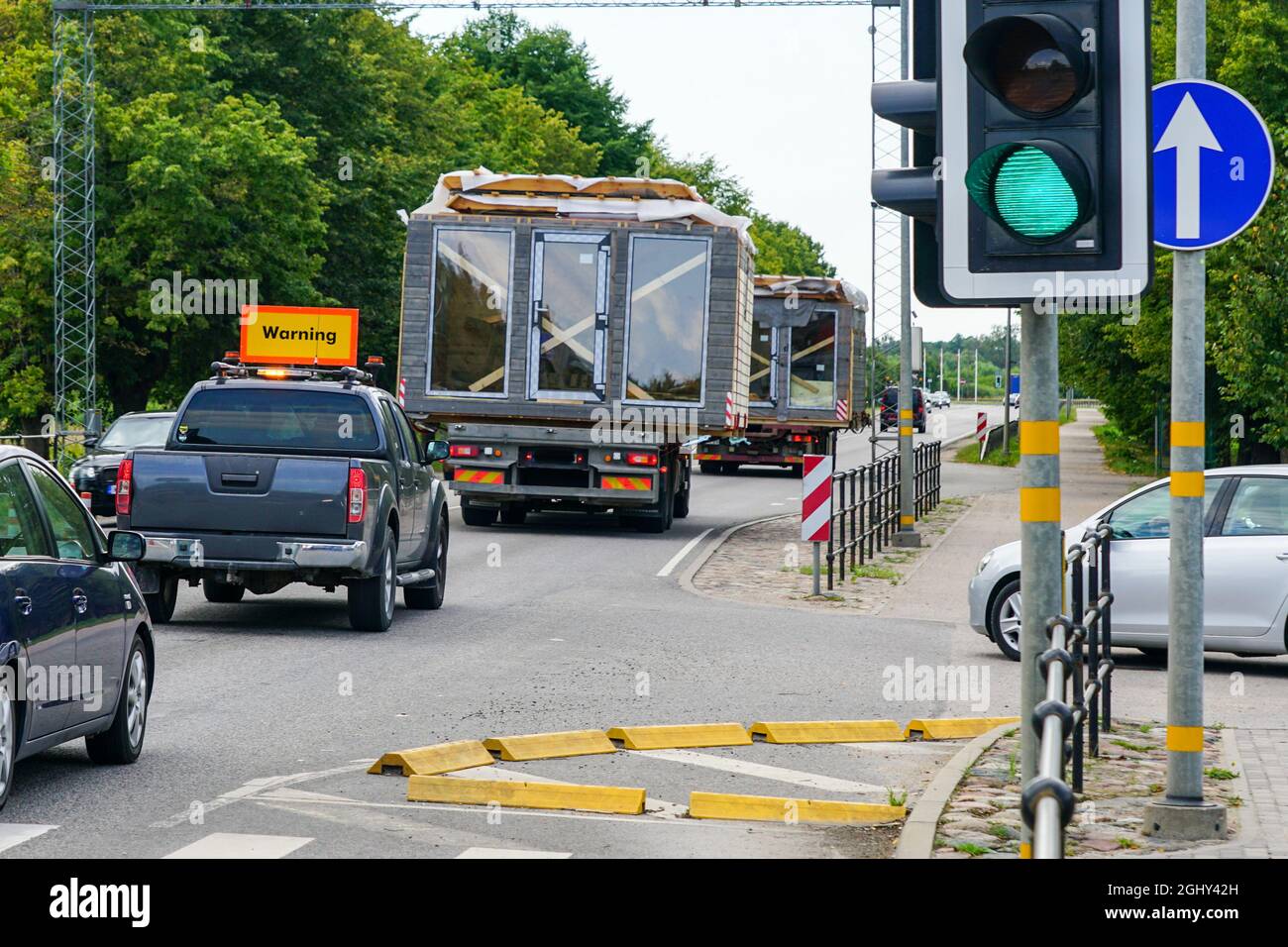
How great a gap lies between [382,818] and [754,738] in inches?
125

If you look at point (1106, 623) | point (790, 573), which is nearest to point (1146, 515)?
point (1106, 623)

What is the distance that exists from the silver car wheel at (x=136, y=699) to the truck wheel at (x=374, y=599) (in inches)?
217

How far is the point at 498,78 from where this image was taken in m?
85.5

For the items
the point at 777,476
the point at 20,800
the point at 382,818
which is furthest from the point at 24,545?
the point at 777,476

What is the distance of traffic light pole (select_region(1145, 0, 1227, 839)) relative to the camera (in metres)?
7.73

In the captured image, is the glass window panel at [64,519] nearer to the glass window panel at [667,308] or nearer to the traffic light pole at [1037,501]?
the traffic light pole at [1037,501]

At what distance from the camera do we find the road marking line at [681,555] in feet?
73.3

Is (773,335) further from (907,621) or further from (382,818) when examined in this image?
(382,818)

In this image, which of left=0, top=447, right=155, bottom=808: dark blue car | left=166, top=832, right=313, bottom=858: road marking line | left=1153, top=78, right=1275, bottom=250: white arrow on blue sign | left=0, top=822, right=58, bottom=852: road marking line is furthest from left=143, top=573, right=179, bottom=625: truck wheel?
left=1153, top=78, right=1275, bottom=250: white arrow on blue sign

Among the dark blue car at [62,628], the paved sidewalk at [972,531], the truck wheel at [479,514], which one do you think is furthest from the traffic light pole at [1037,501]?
the truck wheel at [479,514]

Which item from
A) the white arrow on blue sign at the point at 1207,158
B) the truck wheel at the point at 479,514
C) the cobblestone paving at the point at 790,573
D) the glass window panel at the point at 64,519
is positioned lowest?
the cobblestone paving at the point at 790,573

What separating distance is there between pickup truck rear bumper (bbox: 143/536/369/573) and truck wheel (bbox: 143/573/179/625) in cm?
64

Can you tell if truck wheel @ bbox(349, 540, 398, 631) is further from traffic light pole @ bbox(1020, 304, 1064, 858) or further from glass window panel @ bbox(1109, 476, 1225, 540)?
traffic light pole @ bbox(1020, 304, 1064, 858)
